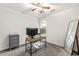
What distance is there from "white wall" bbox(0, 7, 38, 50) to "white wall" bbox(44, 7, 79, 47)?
39 cm

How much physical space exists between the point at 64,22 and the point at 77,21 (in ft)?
0.86

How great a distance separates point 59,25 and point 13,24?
1074 mm

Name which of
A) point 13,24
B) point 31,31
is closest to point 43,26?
point 31,31

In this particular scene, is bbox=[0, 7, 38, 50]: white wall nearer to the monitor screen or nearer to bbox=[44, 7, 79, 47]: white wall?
the monitor screen

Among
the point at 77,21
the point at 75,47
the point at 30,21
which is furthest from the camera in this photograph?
the point at 75,47

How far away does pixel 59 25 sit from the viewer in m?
1.81

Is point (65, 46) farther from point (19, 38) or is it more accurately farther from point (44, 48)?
point (19, 38)

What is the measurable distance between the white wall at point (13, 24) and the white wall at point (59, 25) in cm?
39

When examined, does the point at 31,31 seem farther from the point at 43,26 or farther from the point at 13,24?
the point at 13,24

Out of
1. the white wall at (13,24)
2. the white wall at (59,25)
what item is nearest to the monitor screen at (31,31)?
the white wall at (13,24)

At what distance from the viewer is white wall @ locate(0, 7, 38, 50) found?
156 centimetres

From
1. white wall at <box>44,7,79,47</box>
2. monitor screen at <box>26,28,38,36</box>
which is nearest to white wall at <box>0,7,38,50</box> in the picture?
monitor screen at <box>26,28,38,36</box>

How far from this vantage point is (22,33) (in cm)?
164

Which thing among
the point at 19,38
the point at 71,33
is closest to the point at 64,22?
the point at 71,33
